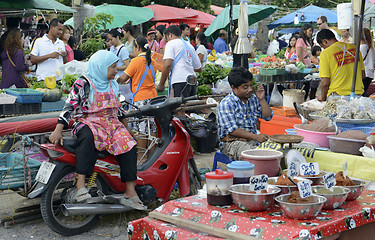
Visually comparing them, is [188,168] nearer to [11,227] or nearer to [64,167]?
[64,167]

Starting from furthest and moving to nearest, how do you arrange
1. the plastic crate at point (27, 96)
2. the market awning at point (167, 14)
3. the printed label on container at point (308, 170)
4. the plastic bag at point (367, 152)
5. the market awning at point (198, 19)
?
the market awning at point (198, 19), the market awning at point (167, 14), the plastic crate at point (27, 96), the plastic bag at point (367, 152), the printed label on container at point (308, 170)

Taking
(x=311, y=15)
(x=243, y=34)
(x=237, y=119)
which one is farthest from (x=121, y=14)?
(x=237, y=119)

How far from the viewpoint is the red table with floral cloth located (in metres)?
2.45

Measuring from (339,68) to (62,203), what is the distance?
383 centimetres

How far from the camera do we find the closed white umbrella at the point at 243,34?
7.16 metres

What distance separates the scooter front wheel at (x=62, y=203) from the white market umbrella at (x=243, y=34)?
3.40 meters

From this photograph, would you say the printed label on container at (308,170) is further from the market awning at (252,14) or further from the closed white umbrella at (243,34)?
the market awning at (252,14)

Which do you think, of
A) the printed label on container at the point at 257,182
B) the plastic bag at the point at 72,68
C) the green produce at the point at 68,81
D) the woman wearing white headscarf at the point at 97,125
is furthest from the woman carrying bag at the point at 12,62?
the printed label on container at the point at 257,182

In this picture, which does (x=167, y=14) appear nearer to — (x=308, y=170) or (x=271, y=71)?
(x=271, y=71)

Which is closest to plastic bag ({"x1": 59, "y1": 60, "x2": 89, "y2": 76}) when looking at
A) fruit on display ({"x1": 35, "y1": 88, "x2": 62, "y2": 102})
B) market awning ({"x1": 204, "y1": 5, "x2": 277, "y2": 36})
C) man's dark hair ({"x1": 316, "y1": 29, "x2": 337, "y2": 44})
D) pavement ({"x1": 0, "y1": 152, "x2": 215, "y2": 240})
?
fruit on display ({"x1": 35, "y1": 88, "x2": 62, "y2": 102})

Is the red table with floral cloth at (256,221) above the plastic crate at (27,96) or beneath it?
beneath

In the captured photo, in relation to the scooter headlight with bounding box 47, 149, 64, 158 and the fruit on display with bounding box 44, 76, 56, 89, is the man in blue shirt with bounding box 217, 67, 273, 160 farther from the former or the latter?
the fruit on display with bounding box 44, 76, 56, 89

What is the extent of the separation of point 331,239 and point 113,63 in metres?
2.81

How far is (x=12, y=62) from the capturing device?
6883 millimetres
